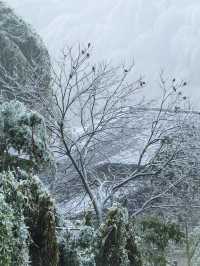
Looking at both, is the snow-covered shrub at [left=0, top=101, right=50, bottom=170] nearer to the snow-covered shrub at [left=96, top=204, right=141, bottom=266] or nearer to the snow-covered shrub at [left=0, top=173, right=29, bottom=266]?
the snow-covered shrub at [left=96, top=204, right=141, bottom=266]

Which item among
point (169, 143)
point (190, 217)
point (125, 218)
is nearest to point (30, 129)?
point (125, 218)

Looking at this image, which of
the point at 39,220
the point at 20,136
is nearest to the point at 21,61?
the point at 20,136

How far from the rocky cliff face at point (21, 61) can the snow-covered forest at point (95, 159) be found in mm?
31

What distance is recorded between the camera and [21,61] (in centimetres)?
1628

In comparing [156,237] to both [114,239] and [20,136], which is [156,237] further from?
[20,136]

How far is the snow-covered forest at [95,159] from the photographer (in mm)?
6496

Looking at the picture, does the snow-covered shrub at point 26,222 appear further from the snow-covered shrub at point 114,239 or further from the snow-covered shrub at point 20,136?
the snow-covered shrub at point 114,239

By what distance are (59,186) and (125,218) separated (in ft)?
29.9

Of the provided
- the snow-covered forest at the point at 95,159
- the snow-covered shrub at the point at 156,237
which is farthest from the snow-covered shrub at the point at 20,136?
the snow-covered shrub at the point at 156,237

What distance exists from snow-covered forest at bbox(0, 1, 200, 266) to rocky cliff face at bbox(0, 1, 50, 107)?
→ 0.10ft

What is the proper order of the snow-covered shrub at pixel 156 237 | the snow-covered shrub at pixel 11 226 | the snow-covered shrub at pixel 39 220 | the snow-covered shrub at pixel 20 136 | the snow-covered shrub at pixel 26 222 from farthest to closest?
the snow-covered shrub at pixel 156 237 < the snow-covered shrub at pixel 20 136 < the snow-covered shrub at pixel 39 220 < the snow-covered shrub at pixel 26 222 < the snow-covered shrub at pixel 11 226

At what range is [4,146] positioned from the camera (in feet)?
21.1

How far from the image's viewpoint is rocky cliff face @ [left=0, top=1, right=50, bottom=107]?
14.5 metres

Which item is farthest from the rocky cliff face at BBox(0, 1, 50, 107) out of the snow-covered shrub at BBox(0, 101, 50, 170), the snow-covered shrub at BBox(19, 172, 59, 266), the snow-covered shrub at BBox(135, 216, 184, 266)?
the snow-covered shrub at BBox(19, 172, 59, 266)
